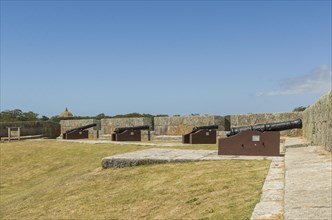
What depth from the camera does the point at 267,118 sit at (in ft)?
57.3

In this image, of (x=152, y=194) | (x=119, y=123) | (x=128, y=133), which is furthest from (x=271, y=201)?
(x=119, y=123)

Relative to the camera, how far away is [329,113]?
718 centimetres

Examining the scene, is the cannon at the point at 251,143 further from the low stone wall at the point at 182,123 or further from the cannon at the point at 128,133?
the cannon at the point at 128,133

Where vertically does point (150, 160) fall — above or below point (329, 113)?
below

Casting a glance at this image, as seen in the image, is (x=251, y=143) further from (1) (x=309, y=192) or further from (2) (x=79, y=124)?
(2) (x=79, y=124)

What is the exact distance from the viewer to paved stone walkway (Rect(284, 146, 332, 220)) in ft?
10.7

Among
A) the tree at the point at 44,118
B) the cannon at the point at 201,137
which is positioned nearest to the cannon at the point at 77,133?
the cannon at the point at 201,137

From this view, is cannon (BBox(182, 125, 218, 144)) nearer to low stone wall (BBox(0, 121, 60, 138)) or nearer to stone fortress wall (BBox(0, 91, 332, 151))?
stone fortress wall (BBox(0, 91, 332, 151))

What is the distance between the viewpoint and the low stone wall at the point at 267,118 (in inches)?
645

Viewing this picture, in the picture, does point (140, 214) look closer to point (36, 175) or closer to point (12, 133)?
point (36, 175)

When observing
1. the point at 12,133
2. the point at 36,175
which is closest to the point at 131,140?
the point at 36,175

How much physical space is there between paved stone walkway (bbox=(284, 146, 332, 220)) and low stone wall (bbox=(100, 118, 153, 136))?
53.5 ft

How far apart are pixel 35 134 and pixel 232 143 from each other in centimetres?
2023

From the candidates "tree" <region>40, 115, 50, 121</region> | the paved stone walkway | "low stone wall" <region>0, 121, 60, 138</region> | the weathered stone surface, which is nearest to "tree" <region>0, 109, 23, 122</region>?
"tree" <region>40, 115, 50, 121</region>
